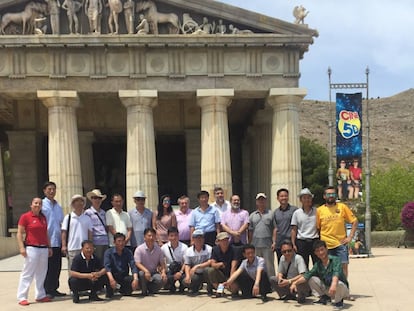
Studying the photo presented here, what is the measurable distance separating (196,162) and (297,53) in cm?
1019

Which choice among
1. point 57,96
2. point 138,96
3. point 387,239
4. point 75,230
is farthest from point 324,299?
point 387,239

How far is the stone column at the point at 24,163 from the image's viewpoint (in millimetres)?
35438

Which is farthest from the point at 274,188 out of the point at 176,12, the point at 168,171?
the point at 168,171

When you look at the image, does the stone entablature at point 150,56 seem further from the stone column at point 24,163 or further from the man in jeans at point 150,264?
the man in jeans at point 150,264

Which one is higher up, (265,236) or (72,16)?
(72,16)

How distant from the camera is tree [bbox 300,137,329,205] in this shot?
2505 inches

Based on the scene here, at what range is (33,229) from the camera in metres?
13.4

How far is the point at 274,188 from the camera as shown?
28.7 meters

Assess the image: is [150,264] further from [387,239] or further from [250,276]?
[387,239]

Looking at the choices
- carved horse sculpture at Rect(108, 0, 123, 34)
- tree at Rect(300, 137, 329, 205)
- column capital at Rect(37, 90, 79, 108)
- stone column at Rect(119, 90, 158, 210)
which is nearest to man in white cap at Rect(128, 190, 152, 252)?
stone column at Rect(119, 90, 158, 210)

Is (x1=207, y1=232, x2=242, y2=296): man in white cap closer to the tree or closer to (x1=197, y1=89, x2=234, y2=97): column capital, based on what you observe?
(x1=197, y1=89, x2=234, y2=97): column capital

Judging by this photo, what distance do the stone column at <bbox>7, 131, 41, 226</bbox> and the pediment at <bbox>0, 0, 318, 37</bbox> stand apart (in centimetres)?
908

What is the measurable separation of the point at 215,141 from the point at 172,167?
11.5 m

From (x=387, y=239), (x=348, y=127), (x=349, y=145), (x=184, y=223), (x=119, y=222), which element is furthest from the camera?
(x=387, y=239)
